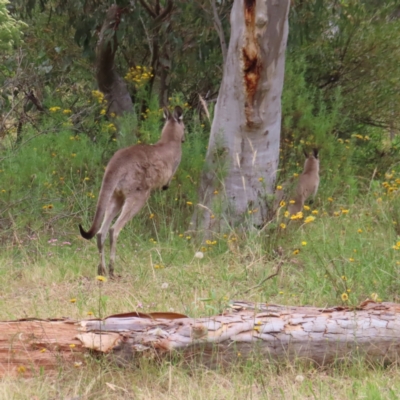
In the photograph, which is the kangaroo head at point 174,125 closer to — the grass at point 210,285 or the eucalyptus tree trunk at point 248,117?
the eucalyptus tree trunk at point 248,117

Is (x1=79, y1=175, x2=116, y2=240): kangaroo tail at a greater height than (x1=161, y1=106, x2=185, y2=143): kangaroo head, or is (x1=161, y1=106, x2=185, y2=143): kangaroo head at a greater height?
(x1=161, y1=106, x2=185, y2=143): kangaroo head

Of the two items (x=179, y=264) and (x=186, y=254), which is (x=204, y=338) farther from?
(x=186, y=254)

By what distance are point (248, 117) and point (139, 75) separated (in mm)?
3252

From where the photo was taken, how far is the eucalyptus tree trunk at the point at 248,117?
7.64 metres

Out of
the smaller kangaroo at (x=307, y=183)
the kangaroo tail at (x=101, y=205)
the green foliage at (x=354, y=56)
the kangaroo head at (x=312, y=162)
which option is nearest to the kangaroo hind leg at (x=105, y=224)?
the kangaroo tail at (x=101, y=205)

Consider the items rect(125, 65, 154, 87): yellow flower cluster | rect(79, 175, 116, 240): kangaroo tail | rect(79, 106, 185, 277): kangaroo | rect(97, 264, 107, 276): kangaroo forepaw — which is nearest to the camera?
rect(79, 175, 116, 240): kangaroo tail

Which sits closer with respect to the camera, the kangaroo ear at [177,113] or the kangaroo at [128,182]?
the kangaroo at [128,182]

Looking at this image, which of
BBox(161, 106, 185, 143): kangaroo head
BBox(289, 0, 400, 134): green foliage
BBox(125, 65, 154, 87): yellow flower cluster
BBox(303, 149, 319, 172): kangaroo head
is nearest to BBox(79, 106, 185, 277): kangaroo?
BBox(161, 106, 185, 143): kangaroo head

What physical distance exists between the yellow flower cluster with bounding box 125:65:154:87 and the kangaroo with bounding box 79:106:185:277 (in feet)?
7.47

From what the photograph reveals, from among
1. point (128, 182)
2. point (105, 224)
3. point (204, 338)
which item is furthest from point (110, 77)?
point (204, 338)

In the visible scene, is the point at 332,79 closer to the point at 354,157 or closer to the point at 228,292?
the point at 354,157

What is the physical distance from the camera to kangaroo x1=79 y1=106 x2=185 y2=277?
23.5 ft

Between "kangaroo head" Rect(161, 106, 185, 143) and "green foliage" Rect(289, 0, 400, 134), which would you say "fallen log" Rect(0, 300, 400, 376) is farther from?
"green foliage" Rect(289, 0, 400, 134)

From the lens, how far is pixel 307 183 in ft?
28.8
